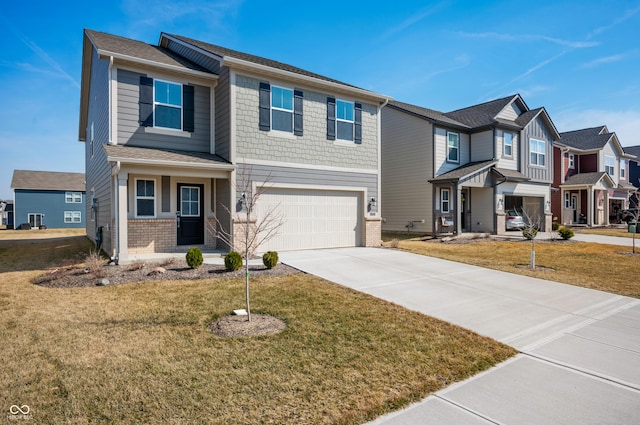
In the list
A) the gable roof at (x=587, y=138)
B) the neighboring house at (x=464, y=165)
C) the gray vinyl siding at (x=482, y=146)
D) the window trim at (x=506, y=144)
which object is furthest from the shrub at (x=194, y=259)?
the gable roof at (x=587, y=138)

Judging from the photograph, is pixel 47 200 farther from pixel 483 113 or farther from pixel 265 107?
pixel 483 113

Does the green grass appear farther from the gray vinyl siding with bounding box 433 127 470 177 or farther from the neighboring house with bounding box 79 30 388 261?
the gray vinyl siding with bounding box 433 127 470 177

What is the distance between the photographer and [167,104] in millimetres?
12078

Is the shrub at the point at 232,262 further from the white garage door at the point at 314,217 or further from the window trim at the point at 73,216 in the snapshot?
the window trim at the point at 73,216

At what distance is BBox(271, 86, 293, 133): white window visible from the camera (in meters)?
12.6

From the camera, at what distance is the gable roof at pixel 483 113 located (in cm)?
2247

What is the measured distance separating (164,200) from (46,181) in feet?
115

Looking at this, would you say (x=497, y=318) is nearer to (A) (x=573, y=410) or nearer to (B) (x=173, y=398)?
(A) (x=573, y=410)

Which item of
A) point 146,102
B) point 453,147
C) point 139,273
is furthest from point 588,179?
point 139,273

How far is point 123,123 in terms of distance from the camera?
11.3 meters

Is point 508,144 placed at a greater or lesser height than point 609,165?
greater

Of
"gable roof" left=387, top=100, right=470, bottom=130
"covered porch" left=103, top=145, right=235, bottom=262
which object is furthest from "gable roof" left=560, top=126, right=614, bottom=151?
"covered porch" left=103, top=145, right=235, bottom=262

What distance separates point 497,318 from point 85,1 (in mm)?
13671

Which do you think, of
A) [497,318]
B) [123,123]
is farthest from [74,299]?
[497,318]
